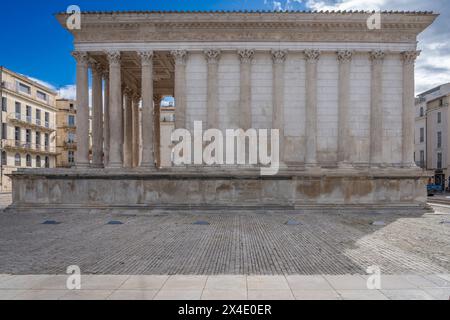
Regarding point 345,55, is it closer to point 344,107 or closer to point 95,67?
point 344,107

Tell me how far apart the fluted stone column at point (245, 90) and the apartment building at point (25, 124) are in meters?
39.0

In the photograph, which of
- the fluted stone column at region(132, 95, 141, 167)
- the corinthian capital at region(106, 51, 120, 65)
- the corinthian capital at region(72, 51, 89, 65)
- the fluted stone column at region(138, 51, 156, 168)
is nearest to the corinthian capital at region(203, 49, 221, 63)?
the fluted stone column at region(138, 51, 156, 168)

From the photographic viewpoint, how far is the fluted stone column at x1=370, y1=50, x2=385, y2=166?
2171cm

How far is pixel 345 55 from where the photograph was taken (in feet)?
71.5

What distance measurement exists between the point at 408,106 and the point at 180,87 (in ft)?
55.1

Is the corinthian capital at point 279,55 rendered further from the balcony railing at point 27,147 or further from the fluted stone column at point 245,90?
the balcony railing at point 27,147

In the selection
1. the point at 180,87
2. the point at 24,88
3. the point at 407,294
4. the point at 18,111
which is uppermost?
the point at 24,88

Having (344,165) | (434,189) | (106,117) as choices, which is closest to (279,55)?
(344,165)

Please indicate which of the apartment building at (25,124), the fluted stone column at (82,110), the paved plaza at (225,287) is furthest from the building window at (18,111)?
the paved plaza at (225,287)

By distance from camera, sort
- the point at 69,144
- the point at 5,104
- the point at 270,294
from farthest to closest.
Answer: the point at 69,144, the point at 5,104, the point at 270,294

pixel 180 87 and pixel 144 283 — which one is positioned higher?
pixel 180 87

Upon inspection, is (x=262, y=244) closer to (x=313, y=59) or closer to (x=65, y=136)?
(x=313, y=59)

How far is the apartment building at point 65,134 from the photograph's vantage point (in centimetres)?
5888
